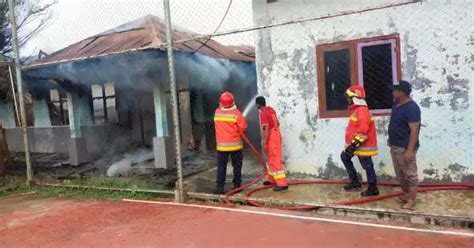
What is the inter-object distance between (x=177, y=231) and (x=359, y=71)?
4.07 meters

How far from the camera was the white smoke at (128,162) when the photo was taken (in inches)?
415

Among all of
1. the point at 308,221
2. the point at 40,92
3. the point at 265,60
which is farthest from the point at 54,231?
the point at 40,92

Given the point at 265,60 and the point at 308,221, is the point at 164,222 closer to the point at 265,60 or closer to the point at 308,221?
the point at 308,221

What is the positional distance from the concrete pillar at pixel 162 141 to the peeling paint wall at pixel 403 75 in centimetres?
399

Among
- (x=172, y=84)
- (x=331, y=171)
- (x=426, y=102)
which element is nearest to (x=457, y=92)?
(x=426, y=102)

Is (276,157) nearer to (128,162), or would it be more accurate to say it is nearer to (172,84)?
(172,84)

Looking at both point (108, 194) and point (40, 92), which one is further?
point (40, 92)

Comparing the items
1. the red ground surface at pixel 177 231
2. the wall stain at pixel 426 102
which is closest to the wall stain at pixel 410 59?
the wall stain at pixel 426 102

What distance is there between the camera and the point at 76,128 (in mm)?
13273

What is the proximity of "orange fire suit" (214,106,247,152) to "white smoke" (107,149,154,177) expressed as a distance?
414 cm

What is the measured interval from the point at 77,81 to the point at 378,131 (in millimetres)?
9444

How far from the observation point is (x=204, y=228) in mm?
5270

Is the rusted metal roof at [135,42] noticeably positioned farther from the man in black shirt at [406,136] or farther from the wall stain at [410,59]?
the man in black shirt at [406,136]

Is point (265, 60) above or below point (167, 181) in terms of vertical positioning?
above
